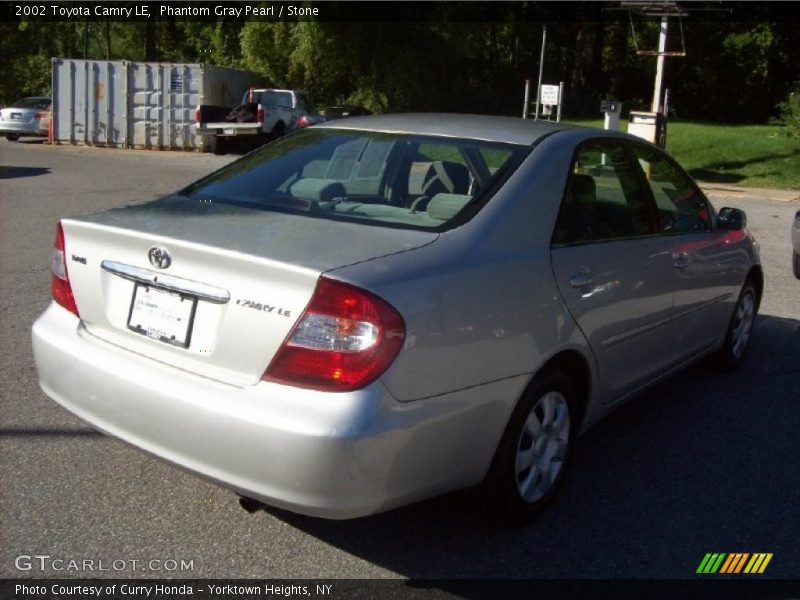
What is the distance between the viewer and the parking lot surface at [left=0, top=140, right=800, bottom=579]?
3279 mm

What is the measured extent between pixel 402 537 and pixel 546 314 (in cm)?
103

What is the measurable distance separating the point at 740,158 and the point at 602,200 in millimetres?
20013

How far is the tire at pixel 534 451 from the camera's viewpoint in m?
3.36

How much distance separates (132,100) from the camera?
25.6 meters

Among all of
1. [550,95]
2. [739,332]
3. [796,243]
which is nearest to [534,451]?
[739,332]

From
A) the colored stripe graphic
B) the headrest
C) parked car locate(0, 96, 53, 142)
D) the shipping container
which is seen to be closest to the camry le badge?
the headrest

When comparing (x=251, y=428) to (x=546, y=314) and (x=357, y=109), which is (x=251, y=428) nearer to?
(x=546, y=314)

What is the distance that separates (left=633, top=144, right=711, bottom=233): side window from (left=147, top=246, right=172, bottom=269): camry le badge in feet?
8.48

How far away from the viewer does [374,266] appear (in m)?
2.93

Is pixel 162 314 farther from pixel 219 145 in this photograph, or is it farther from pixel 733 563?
pixel 219 145

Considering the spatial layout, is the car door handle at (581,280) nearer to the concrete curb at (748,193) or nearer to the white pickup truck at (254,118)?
the concrete curb at (748,193)

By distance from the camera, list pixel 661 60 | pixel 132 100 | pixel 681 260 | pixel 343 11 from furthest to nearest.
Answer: pixel 343 11 → pixel 132 100 → pixel 661 60 → pixel 681 260

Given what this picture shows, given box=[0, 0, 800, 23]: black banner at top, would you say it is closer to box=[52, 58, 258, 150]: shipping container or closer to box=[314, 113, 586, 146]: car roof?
box=[52, 58, 258, 150]: shipping container

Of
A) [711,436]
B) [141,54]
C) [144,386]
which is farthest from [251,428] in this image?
[141,54]
